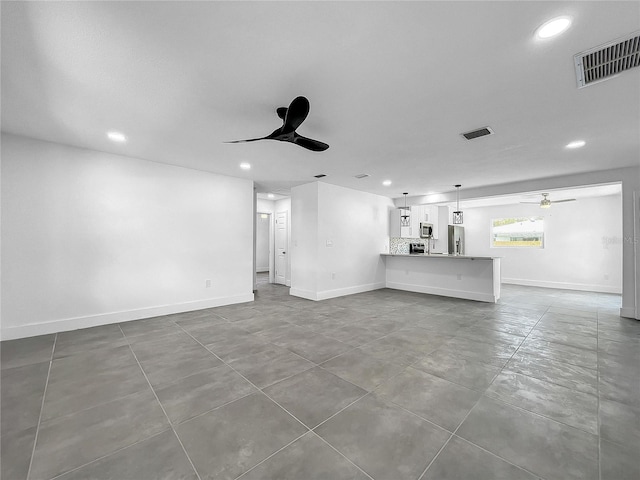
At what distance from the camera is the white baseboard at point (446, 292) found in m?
5.88

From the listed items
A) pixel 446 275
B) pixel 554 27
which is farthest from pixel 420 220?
pixel 554 27

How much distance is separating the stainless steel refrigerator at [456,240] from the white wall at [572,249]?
84 centimetres

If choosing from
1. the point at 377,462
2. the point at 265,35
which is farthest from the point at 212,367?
A: the point at 265,35

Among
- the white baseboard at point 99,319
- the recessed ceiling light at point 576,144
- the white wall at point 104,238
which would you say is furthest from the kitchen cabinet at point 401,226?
the white baseboard at point 99,319

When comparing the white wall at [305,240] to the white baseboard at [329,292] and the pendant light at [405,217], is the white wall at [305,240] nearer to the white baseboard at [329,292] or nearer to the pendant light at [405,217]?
the white baseboard at [329,292]

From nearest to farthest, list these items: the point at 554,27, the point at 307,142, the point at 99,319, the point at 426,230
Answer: the point at 554,27
the point at 307,142
the point at 99,319
the point at 426,230

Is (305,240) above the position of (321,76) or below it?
below

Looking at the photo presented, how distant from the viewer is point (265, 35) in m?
1.75

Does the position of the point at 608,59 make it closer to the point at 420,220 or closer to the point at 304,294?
the point at 304,294

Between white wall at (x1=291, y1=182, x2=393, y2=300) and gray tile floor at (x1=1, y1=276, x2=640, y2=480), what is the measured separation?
2.33 metres

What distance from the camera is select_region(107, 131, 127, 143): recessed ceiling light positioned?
334cm

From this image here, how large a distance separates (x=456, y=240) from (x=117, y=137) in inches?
378

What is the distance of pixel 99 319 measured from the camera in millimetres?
3963

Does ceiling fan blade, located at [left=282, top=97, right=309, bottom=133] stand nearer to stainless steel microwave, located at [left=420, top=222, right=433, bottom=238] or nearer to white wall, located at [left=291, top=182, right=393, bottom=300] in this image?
white wall, located at [left=291, top=182, right=393, bottom=300]
